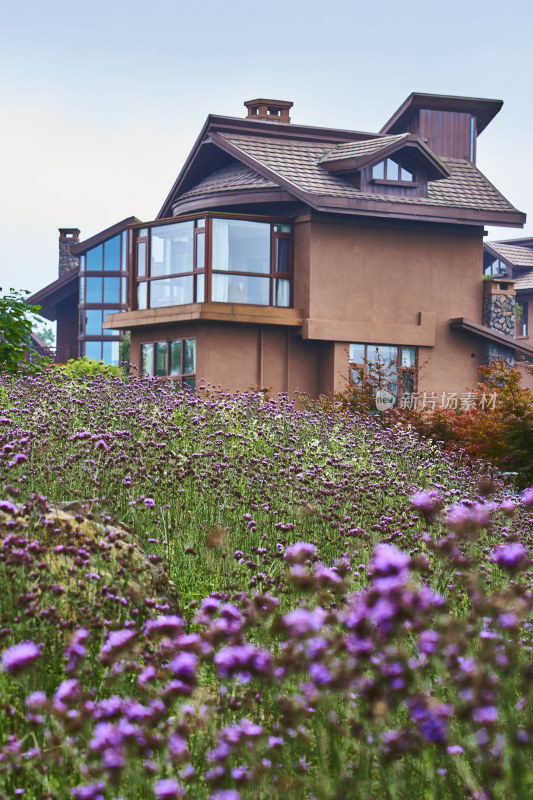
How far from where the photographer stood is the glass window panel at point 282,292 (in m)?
25.3

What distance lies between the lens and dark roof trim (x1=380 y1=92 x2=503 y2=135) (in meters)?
29.3

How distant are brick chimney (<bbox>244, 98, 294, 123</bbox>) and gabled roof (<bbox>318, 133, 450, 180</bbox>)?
3880 mm

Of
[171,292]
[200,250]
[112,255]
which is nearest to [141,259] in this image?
[171,292]

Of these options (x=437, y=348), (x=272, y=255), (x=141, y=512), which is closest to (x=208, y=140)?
(x=272, y=255)

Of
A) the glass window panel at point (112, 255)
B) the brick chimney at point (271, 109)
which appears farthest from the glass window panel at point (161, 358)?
the glass window panel at point (112, 255)

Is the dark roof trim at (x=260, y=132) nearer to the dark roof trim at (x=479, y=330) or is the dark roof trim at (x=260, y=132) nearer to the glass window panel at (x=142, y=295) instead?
the glass window panel at (x=142, y=295)

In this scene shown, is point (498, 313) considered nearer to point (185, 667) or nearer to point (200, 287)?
point (200, 287)

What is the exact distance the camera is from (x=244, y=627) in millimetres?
3588

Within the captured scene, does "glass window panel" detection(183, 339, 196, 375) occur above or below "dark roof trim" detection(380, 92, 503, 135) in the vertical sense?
below

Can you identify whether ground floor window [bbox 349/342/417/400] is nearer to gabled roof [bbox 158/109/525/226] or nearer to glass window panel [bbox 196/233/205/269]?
gabled roof [bbox 158/109/525/226]

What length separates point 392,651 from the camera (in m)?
2.66

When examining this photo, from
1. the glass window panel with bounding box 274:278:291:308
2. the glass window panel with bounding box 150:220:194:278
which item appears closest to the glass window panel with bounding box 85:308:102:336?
the glass window panel with bounding box 150:220:194:278

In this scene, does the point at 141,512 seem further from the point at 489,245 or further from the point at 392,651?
the point at 489,245

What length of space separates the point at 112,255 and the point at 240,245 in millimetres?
22265
